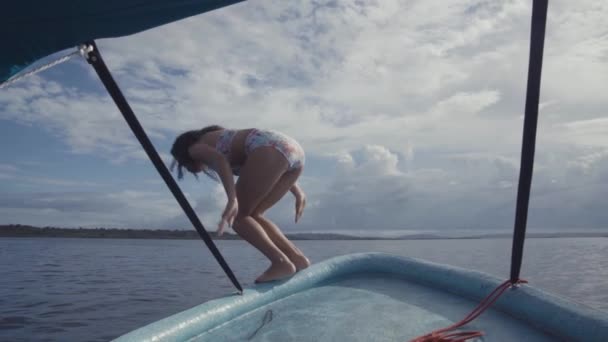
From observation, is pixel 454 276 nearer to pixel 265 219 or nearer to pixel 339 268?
pixel 339 268

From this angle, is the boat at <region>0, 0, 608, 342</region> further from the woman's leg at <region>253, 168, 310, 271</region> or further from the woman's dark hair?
the woman's dark hair

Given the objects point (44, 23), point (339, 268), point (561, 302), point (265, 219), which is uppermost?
point (44, 23)

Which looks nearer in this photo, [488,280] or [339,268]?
[488,280]

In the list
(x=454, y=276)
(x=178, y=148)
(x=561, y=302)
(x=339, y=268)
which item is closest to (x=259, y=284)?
(x=339, y=268)

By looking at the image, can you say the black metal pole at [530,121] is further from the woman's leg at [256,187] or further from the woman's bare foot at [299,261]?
the woman's bare foot at [299,261]

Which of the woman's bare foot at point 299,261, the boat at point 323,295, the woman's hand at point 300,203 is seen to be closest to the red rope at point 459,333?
the boat at point 323,295

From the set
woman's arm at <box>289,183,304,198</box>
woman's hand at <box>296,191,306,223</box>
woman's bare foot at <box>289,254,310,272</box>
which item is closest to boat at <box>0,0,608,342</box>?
woman's bare foot at <box>289,254,310,272</box>

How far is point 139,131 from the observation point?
6.77ft

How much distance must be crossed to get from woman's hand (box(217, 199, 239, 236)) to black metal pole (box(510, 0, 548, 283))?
1786mm

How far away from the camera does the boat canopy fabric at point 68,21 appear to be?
Result: 1274 millimetres

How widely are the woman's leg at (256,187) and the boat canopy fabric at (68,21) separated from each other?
1610mm

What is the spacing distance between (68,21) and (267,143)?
6.01 feet

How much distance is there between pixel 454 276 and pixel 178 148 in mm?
2718

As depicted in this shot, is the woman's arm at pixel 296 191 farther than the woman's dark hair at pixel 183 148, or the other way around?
the woman's arm at pixel 296 191
